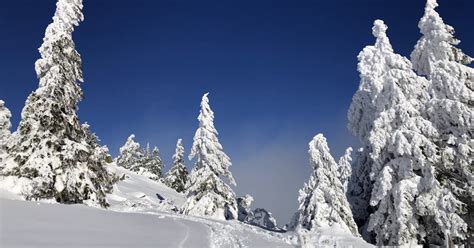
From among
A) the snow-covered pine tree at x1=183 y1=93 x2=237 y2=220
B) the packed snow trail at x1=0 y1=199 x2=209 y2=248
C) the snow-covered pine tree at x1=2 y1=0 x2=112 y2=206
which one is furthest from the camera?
the snow-covered pine tree at x1=183 y1=93 x2=237 y2=220

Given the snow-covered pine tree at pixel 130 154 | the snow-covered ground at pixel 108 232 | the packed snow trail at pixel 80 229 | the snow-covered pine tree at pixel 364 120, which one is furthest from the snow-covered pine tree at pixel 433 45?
the snow-covered pine tree at pixel 130 154

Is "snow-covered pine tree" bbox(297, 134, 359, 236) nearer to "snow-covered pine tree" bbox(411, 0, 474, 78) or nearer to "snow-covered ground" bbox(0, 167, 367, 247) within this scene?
"snow-covered ground" bbox(0, 167, 367, 247)

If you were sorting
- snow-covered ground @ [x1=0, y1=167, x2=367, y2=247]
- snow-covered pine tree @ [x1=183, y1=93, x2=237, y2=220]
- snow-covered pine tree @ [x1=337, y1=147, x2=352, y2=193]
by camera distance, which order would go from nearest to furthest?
snow-covered ground @ [x1=0, y1=167, x2=367, y2=247] → snow-covered pine tree @ [x1=183, y1=93, x2=237, y2=220] → snow-covered pine tree @ [x1=337, y1=147, x2=352, y2=193]

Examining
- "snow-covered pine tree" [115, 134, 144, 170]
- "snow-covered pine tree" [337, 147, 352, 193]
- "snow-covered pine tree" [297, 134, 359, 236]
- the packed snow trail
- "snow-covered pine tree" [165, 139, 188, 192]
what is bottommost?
the packed snow trail

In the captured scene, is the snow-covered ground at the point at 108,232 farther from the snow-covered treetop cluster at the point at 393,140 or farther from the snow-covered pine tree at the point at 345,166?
the snow-covered pine tree at the point at 345,166

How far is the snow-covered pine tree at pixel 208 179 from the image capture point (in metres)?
34.8

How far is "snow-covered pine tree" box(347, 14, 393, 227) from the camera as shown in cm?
2789

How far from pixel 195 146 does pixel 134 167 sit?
5034cm

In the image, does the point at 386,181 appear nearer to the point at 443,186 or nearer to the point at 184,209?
the point at 443,186

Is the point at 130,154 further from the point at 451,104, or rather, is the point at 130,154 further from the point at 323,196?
the point at 451,104

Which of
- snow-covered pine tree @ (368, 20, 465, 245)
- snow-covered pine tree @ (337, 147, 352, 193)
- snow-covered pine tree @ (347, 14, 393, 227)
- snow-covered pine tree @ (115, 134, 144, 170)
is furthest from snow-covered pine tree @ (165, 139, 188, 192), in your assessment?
snow-covered pine tree @ (368, 20, 465, 245)

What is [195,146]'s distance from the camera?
36.3 metres

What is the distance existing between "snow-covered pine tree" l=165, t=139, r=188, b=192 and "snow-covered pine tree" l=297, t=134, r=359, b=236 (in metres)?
36.9

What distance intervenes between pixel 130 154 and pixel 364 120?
208 feet
